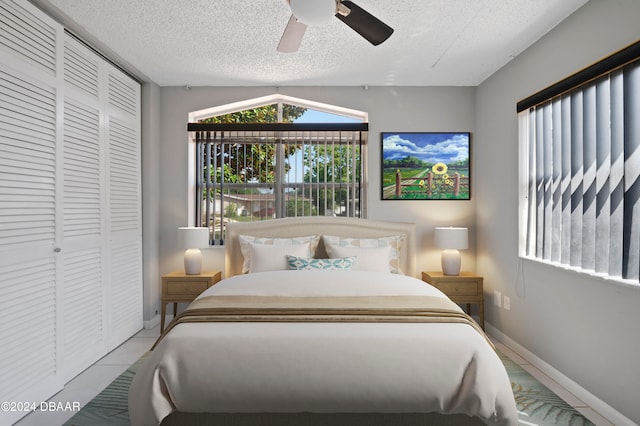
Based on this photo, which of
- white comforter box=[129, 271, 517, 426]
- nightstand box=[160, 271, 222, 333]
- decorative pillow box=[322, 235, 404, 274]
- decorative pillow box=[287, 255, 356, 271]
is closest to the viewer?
white comforter box=[129, 271, 517, 426]

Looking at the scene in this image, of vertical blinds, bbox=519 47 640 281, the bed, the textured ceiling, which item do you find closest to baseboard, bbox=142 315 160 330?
the bed

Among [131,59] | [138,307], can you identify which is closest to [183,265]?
[138,307]

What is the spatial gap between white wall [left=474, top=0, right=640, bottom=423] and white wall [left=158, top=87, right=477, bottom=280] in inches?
9.6

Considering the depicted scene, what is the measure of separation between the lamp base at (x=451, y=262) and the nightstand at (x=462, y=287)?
0.08 m

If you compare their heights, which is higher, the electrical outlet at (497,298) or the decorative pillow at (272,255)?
the decorative pillow at (272,255)

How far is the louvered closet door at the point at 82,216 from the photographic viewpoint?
104 inches

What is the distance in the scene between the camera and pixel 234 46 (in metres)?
2.99

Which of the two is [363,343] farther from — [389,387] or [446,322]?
[446,322]

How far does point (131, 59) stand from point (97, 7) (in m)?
0.86

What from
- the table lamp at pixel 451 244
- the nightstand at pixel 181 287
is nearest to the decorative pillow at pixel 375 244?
the table lamp at pixel 451 244

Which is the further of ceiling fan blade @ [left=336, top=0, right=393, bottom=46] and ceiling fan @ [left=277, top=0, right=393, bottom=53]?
ceiling fan blade @ [left=336, top=0, right=393, bottom=46]

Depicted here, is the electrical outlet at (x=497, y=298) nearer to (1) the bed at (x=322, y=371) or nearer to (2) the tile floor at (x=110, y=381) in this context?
(2) the tile floor at (x=110, y=381)

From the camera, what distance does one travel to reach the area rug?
83.2 inches

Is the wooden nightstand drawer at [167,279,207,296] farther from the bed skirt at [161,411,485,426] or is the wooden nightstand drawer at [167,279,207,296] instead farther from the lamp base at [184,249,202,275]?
the bed skirt at [161,411,485,426]
